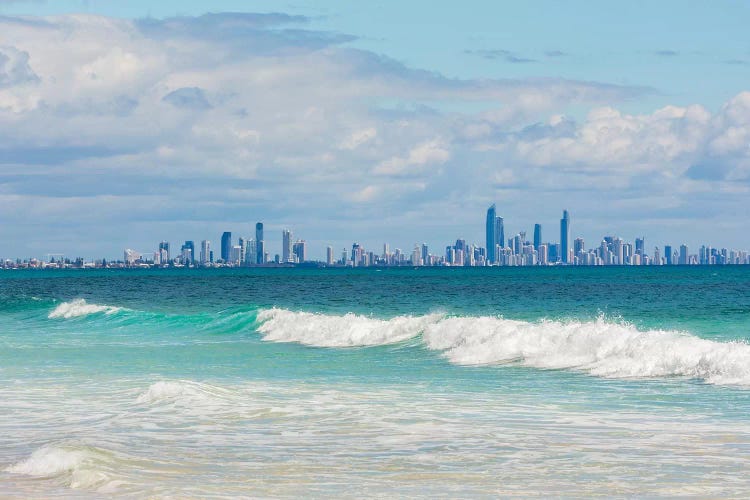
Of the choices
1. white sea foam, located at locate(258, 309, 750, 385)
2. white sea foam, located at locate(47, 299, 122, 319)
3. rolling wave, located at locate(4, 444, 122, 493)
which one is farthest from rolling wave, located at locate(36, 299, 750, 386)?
white sea foam, located at locate(47, 299, 122, 319)

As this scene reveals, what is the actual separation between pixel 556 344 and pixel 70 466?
19411mm

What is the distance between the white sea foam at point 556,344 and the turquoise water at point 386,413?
0.26 feet

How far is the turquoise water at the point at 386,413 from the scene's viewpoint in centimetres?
1401

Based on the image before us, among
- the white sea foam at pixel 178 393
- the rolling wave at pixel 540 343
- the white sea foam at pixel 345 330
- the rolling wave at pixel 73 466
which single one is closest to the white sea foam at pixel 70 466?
the rolling wave at pixel 73 466

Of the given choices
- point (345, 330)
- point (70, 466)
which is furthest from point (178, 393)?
point (345, 330)

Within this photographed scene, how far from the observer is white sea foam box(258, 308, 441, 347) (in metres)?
41.1

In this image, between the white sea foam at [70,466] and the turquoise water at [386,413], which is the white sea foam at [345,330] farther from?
the white sea foam at [70,466]

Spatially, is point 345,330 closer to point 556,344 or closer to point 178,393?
point 556,344

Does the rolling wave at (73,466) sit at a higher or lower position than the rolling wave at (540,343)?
lower

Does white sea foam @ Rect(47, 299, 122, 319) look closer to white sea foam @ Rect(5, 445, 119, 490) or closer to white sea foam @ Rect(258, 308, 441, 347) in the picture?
white sea foam @ Rect(258, 308, 441, 347)

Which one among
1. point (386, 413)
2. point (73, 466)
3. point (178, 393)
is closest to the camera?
point (73, 466)

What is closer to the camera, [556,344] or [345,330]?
[556,344]

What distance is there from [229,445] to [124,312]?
4779 cm

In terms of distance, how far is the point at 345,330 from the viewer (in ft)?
140
